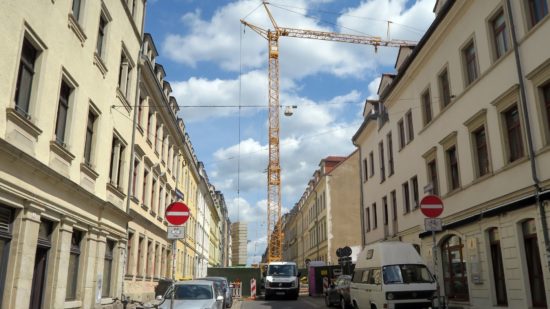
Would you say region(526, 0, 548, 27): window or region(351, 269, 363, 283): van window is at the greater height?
region(526, 0, 548, 27): window

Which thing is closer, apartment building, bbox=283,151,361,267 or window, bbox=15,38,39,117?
window, bbox=15,38,39,117

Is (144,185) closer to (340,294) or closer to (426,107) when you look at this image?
(340,294)

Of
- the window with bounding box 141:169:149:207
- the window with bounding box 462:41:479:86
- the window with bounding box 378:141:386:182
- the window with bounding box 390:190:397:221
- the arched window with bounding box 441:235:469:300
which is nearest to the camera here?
the window with bounding box 462:41:479:86

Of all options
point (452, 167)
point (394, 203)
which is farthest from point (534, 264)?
point (394, 203)

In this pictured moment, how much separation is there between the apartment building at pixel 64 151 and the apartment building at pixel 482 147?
33.2 ft

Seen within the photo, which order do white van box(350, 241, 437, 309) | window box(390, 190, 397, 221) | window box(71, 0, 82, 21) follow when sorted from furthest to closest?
window box(390, 190, 397, 221) < white van box(350, 241, 437, 309) < window box(71, 0, 82, 21)

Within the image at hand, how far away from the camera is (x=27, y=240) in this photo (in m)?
11.4

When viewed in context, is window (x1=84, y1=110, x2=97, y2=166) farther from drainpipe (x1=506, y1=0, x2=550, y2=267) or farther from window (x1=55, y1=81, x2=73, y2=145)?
drainpipe (x1=506, y1=0, x2=550, y2=267)

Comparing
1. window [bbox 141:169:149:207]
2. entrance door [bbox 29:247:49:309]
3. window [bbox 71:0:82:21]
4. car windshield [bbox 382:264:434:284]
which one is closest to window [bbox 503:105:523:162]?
car windshield [bbox 382:264:434:284]

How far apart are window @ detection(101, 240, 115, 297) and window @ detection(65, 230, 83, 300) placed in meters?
2.53

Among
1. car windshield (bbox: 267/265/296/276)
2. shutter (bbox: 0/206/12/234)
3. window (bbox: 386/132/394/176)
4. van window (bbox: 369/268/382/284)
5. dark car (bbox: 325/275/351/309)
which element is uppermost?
window (bbox: 386/132/394/176)

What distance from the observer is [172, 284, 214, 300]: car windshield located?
1469cm

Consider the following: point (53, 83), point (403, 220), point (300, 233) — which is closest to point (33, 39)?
point (53, 83)

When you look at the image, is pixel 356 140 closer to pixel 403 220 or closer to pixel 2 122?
pixel 403 220
